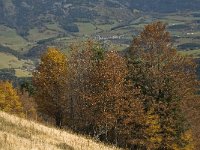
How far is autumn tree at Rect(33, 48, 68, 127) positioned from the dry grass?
35546 millimetres

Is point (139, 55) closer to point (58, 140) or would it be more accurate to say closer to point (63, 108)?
point (63, 108)

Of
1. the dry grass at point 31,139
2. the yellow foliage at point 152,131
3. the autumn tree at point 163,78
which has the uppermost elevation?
the dry grass at point 31,139

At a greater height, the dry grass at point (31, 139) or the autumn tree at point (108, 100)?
the dry grass at point (31, 139)

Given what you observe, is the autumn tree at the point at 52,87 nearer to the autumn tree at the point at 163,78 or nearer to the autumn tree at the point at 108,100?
the autumn tree at the point at 108,100

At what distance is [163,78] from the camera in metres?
51.0

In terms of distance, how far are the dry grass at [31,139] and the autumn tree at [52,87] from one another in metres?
35.5

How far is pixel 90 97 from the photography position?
47.2 m

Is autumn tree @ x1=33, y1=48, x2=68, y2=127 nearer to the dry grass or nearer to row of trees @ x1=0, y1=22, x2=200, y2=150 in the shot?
row of trees @ x1=0, y1=22, x2=200, y2=150

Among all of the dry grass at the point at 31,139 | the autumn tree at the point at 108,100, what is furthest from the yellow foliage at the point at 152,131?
the dry grass at the point at 31,139

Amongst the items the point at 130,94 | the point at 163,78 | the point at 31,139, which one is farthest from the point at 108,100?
the point at 31,139

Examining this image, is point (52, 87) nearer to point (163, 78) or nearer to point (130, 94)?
point (130, 94)

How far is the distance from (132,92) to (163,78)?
5.92 metres

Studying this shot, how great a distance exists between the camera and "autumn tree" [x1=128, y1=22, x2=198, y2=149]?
A: 48625 mm

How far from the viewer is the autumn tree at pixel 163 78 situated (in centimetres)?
4862
